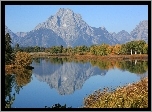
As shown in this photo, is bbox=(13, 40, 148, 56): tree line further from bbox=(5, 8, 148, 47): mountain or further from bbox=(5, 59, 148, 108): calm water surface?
bbox=(5, 59, 148, 108): calm water surface

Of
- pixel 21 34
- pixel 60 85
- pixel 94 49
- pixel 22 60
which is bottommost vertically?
pixel 60 85

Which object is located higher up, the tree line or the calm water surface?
the tree line

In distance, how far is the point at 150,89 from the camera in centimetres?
289

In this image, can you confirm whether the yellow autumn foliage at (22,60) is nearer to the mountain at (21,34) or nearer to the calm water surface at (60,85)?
the calm water surface at (60,85)

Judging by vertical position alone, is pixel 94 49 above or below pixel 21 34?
below

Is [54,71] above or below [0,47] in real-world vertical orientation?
below

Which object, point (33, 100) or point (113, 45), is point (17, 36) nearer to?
point (113, 45)

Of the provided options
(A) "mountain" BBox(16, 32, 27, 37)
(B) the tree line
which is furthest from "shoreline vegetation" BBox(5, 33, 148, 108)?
(A) "mountain" BBox(16, 32, 27, 37)

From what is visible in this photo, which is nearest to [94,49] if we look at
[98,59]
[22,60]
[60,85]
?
[98,59]

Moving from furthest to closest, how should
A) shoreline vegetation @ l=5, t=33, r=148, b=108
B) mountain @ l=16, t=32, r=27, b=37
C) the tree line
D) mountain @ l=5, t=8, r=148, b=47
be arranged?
the tree line → mountain @ l=5, t=8, r=148, b=47 → mountain @ l=16, t=32, r=27, b=37 → shoreline vegetation @ l=5, t=33, r=148, b=108

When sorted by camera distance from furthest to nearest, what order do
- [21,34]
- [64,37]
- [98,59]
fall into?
1. [64,37]
2. [98,59]
3. [21,34]

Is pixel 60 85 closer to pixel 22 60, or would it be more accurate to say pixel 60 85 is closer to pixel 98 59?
pixel 98 59

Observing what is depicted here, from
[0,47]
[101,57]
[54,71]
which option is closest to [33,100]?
[101,57]

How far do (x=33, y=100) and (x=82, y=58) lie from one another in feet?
4.13
